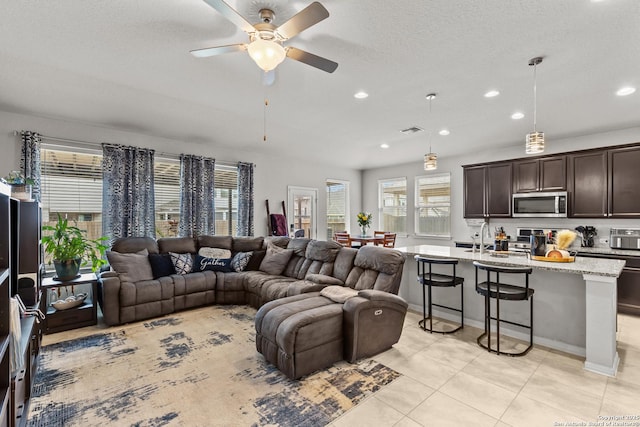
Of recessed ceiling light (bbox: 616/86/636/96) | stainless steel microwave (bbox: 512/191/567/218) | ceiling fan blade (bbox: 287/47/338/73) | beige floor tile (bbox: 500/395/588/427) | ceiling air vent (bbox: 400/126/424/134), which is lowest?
beige floor tile (bbox: 500/395/588/427)

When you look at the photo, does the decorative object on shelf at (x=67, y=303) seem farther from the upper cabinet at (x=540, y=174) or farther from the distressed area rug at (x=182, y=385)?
the upper cabinet at (x=540, y=174)

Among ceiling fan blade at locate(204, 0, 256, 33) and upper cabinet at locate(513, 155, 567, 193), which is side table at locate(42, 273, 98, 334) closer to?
ceiling fan blade at locate(204, 0, 256, 33)

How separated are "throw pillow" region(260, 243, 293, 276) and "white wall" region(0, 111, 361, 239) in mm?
1407

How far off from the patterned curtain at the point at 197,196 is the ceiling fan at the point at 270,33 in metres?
3.40

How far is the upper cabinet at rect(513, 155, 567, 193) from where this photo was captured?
16.1 feet

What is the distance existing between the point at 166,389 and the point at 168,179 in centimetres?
374

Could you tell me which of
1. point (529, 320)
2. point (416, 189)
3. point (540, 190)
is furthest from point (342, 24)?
point (416, 189)

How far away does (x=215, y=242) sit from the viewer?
5121 millimetres

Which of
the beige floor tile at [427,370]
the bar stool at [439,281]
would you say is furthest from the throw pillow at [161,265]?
the bar stool at [439,281]

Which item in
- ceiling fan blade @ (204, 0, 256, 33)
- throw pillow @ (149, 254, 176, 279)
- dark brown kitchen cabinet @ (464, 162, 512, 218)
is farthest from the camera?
dark brown kitchen cabinet @ (464, 162, 512, 218)

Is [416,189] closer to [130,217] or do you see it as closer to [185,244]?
[185,244]

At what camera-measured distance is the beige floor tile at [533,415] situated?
202 cm

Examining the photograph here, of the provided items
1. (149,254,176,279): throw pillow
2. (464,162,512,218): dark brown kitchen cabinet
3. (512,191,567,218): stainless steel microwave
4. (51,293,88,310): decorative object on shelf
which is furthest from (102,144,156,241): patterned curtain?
(512,191,567,218): stainless steel microwave

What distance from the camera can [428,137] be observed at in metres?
5.51
